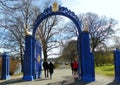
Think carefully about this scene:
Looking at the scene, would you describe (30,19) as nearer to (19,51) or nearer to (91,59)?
(19,51)

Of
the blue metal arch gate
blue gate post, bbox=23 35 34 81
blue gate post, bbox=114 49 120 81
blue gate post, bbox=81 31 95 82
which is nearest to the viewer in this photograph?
blue gate post, bbox=114 49 120 81

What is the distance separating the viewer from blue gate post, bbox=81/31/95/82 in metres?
25.0

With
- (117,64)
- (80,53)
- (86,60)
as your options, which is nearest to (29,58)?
(80,53)

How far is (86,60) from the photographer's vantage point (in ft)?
83.0

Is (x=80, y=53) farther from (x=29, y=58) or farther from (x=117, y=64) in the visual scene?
(x=29, y=58)

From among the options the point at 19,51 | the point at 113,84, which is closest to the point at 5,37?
the point at 19,51

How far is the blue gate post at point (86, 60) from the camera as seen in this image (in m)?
25.0

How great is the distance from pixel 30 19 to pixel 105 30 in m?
29.0

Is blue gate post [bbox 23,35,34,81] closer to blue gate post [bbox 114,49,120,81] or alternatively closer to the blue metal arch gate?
the blue metal arch gate

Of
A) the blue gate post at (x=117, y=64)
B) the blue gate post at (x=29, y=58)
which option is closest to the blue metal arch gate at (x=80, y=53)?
the blue gate post at (x=29, y=58)

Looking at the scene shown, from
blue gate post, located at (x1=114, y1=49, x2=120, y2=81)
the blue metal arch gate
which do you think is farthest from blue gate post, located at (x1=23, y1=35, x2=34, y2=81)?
blue gate post, located at (x1=114, y1=49, x2=120, y2=81)

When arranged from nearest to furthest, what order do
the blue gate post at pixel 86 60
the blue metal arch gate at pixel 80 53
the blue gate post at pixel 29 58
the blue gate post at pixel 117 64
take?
the blue gate post at pixel 117 64 → the blue gate post at pixel 86 60 → the blue metal arch gate at pixel 80 53 → the blue gate post at pixel 29 58

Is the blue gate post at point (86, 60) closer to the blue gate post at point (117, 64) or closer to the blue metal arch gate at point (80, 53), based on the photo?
the blue metal arch gate at point (80, 53)

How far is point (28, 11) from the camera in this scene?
50875 millimetres
